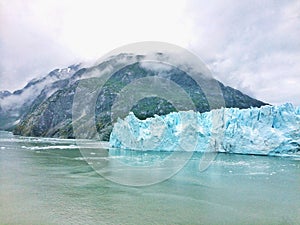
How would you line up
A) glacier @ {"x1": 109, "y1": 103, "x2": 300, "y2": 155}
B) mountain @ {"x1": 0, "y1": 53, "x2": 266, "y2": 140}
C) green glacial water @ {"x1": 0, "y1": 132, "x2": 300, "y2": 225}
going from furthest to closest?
mountain @ {"x1": 0, "y1": 53, "x2": 266, "y2": 140} < glacier @ {"x1": 109, "y1": 103, "x2": 300, "y2": 155} < green glacial water @ {"x1": 0, "y1": 132, "x2": 300, "y2": 225}

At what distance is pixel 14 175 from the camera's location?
43.7 feet

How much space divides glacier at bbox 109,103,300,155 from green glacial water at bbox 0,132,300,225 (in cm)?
823

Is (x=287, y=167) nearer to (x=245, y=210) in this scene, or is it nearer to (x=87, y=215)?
(x=245, y=210)

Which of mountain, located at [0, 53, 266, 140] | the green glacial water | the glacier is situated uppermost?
mountain, located at [0, 53, 266, 140]

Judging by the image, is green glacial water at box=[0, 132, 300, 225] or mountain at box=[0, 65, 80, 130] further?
mountain at box=[0, 65, 80, 130]

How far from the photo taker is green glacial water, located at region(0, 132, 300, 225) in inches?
322

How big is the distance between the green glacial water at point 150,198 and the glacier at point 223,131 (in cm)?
823

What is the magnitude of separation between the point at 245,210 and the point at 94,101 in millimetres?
60518

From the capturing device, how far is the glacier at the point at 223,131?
908 inches

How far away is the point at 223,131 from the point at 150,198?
15.5m

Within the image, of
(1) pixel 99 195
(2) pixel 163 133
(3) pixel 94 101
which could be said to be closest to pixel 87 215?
(1) pixel 99 195

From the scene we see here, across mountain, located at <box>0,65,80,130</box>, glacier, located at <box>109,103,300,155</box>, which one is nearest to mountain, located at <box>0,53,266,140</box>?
glacier, located at <box>109,103,300,155</box>

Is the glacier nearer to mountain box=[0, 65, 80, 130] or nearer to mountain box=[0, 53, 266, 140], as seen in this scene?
mountain box=[0, 53, 266, 140]

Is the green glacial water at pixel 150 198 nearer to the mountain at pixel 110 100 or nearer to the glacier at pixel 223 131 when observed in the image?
the glacier at pixel 223 131
